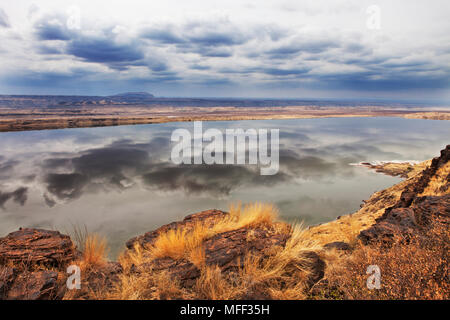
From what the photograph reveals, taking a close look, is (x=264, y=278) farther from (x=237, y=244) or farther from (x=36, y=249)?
(x=36, y=249)

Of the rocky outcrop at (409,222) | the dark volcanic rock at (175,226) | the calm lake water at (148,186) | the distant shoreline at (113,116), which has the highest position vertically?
the distant shoreline at (113,116)

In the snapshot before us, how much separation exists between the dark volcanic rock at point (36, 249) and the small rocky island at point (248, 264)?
0.06ft

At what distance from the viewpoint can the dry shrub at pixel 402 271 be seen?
330 centimetres

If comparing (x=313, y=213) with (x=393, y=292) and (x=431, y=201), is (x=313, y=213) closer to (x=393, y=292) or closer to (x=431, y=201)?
(x=431, y=201)

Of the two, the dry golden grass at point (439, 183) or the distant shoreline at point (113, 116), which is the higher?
the distant shoreline at point (113, 116)

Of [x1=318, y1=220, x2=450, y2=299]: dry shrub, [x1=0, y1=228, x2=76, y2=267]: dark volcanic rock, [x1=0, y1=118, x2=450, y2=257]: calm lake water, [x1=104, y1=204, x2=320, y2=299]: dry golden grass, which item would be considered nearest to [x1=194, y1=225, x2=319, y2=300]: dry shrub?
[x1=104, y1=204, x2=320, y2=299]: dry golden grass

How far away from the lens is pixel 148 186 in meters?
18.2

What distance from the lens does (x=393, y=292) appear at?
3324mm

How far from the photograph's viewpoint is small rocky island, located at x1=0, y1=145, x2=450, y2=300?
361 centimetres

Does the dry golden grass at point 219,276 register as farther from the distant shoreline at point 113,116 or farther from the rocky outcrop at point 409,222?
the distant shoreline at point 113,116

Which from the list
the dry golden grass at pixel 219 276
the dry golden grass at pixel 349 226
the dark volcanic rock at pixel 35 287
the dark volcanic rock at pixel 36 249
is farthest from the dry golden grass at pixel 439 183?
the dark volcanic rock at pixel 36 249
